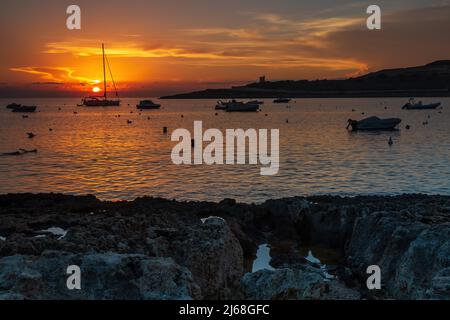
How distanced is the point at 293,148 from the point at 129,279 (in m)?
44.7

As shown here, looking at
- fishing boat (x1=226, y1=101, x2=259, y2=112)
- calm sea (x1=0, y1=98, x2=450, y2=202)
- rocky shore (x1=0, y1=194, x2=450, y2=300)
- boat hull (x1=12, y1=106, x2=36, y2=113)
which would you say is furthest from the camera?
boat hull (x1=12, y1=106, x2=36, y2=113)

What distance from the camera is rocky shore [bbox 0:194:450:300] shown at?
689 cm

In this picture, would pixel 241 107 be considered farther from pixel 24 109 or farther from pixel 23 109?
pixel 23 109

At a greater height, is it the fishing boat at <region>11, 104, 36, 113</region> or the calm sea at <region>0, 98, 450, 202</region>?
the fishing boat at <region>11, 104, 36, 113</region>

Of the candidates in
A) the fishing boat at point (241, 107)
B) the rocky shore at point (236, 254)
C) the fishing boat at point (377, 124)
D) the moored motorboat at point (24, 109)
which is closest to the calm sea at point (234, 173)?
the rocky shore at point (236, 254)

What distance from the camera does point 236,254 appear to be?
985cm

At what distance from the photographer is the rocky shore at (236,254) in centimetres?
689

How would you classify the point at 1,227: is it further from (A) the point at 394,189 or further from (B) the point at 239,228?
(A) the point at 394,189

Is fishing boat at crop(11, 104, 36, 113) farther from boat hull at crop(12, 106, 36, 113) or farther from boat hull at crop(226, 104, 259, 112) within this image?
boat hull at crop(226, 104, 259, 112)

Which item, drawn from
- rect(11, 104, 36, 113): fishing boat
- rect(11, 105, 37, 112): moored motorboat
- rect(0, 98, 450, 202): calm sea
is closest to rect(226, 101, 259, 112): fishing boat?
rect(11, 104, 36, 113): fishing boat

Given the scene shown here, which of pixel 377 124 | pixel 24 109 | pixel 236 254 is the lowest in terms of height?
pixel 236 254

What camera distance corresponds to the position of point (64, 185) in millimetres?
30328

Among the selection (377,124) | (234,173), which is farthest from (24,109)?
(234,173)

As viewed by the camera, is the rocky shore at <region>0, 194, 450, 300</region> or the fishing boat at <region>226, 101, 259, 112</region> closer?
the rocky shore at <region>0, 194, 450, 300</region>
